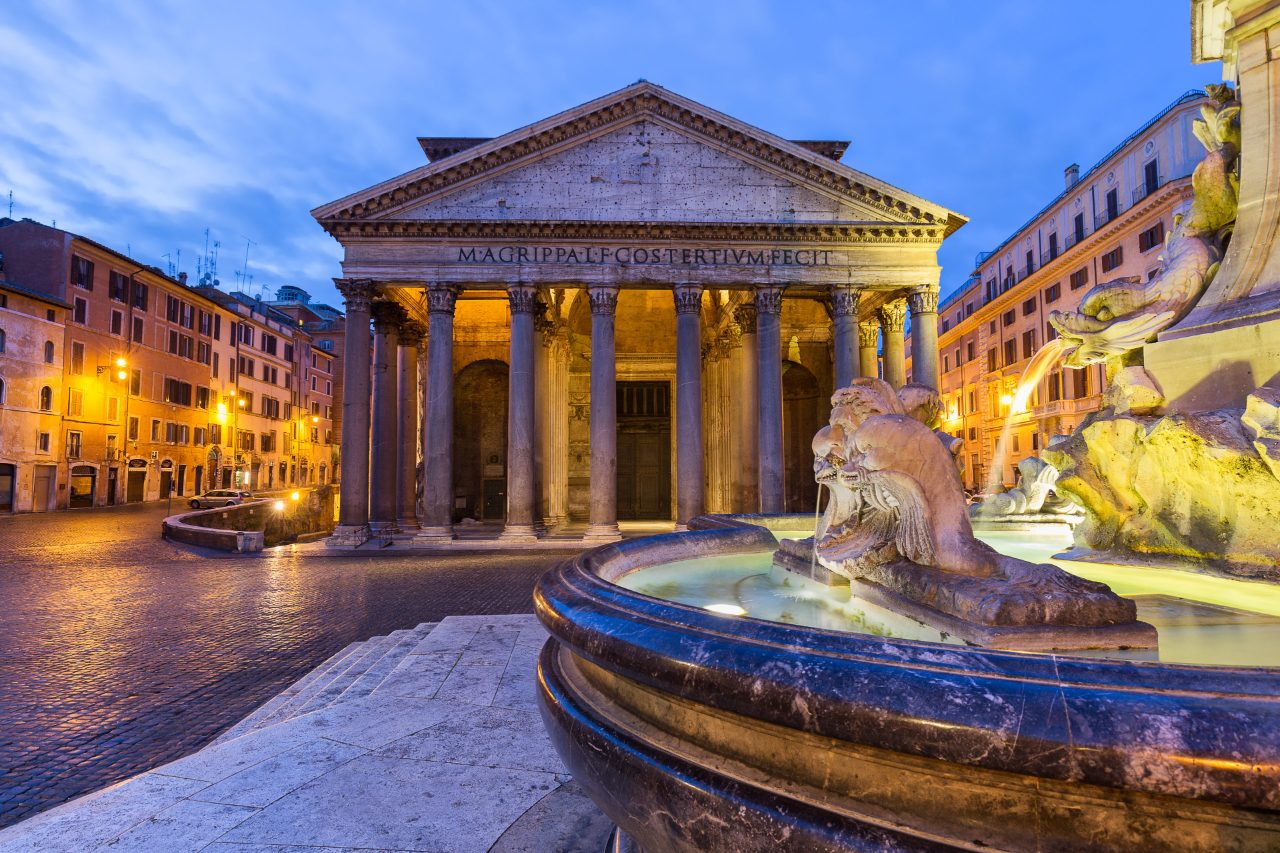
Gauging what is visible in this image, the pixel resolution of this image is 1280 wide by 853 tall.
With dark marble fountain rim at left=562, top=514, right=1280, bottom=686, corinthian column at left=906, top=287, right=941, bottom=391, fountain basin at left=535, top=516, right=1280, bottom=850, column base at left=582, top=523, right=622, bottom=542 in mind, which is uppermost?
corinthian column at left=906, top=287, right=941, bottom=391

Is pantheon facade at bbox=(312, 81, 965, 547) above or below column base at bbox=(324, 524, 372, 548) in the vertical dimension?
above

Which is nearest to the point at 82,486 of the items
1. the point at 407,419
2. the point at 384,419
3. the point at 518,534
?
the point at 407,419

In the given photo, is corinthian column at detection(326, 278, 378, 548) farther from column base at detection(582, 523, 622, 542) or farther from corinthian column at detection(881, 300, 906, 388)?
corinthian column at detection(881, 300, 906, 388)

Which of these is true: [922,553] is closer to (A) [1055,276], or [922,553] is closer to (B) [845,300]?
(B) [845,300]

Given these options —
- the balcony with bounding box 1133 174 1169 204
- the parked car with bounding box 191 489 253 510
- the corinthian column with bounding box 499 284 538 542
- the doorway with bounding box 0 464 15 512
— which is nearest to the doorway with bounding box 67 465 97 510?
the doorway with bounding box 0 464 15 512

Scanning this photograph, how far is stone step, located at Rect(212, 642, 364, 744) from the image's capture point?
4348 millimetres

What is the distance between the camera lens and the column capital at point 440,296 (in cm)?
1716

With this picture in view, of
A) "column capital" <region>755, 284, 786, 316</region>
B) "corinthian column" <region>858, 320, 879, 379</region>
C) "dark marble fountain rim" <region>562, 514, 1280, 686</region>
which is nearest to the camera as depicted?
"dark marble fountain rim" <region>562, 514, 1280, 686</region>

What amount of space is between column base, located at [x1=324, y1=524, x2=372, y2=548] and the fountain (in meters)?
14.6

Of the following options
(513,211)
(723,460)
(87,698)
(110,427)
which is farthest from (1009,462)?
(110,427)

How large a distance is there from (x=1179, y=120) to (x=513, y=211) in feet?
79.6

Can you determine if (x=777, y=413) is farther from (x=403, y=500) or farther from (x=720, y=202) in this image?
(x=403, y=500)

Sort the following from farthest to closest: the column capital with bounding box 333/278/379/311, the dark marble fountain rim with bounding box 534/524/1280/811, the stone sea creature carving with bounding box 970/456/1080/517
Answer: the column capital with bounding box 333/278/379/311
the stone sea creature carving with bounding box 970/456/1080/517
the dark marble fountain rim with bounding box 534/524/1280/811

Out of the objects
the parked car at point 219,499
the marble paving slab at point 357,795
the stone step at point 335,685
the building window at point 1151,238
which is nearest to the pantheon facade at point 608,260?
the stone step at point 335,685
